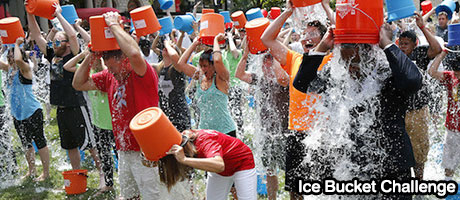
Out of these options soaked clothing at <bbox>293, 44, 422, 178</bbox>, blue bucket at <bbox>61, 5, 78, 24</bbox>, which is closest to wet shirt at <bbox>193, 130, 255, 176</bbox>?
soaked clothing at <bbox>293, 44, 422, 178</bbox>

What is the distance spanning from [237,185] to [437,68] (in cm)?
236

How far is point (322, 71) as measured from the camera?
3281 mm

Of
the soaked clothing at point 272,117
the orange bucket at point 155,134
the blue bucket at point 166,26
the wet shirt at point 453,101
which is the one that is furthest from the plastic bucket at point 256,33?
the blue bucket at point 166,26

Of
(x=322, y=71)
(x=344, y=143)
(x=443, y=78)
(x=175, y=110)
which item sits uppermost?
(x=322, y=71)

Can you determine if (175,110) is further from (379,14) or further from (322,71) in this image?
(379,14)

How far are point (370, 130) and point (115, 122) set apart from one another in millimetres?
2201

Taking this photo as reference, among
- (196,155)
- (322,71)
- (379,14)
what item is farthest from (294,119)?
(379,14)

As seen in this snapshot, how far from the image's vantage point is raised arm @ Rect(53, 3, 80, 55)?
16.6ft

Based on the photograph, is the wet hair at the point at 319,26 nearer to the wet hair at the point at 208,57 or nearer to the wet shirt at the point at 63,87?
the wet hair at the point at 208,57

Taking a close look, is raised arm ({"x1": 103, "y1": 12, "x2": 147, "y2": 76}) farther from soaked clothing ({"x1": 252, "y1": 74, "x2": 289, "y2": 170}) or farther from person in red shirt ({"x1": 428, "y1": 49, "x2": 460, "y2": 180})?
person in red shirt ({"x1": 428, "y1": 49, "x2": 460, "y2": 180})

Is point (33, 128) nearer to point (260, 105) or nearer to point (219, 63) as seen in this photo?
point (219, 63)

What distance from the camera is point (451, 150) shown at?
178 inches

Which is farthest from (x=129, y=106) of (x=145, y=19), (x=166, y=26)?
(x=166, y=26)

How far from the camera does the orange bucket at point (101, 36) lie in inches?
148
